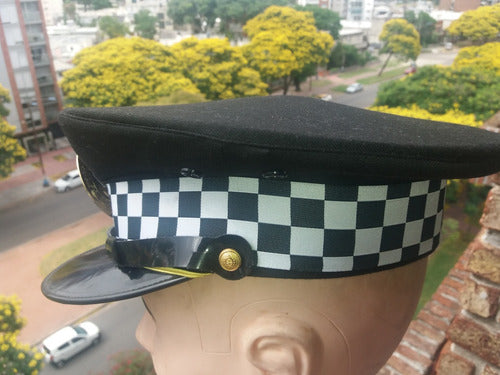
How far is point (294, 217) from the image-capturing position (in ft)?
2.13

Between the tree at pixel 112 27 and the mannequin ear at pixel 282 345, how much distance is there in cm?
993

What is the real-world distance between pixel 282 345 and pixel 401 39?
482 cm

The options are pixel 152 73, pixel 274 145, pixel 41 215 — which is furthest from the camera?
pixel 152 73

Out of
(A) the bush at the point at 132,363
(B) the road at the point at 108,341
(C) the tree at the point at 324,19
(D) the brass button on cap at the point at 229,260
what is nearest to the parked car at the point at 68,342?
(B) the road at the point at 108,341

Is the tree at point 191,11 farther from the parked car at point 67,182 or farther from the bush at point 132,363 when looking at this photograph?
the bush at point 132,363

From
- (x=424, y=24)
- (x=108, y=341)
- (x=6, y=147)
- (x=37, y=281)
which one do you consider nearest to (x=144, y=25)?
(x=6, y=147)

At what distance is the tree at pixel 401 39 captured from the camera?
4.43 m

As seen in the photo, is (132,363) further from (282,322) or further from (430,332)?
(282,322)

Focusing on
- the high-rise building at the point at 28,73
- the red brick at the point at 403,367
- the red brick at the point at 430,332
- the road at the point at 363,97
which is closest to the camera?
the red brick at the point at 403,367

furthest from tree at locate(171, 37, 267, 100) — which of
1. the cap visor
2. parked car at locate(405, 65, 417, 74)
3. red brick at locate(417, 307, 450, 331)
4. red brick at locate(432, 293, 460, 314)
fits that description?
the cap visor

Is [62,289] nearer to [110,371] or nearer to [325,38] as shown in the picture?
[110,371]

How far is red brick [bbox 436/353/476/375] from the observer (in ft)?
3.61

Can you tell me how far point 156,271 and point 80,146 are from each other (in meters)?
0.26

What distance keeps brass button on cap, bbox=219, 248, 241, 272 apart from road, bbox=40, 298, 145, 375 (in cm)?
393
